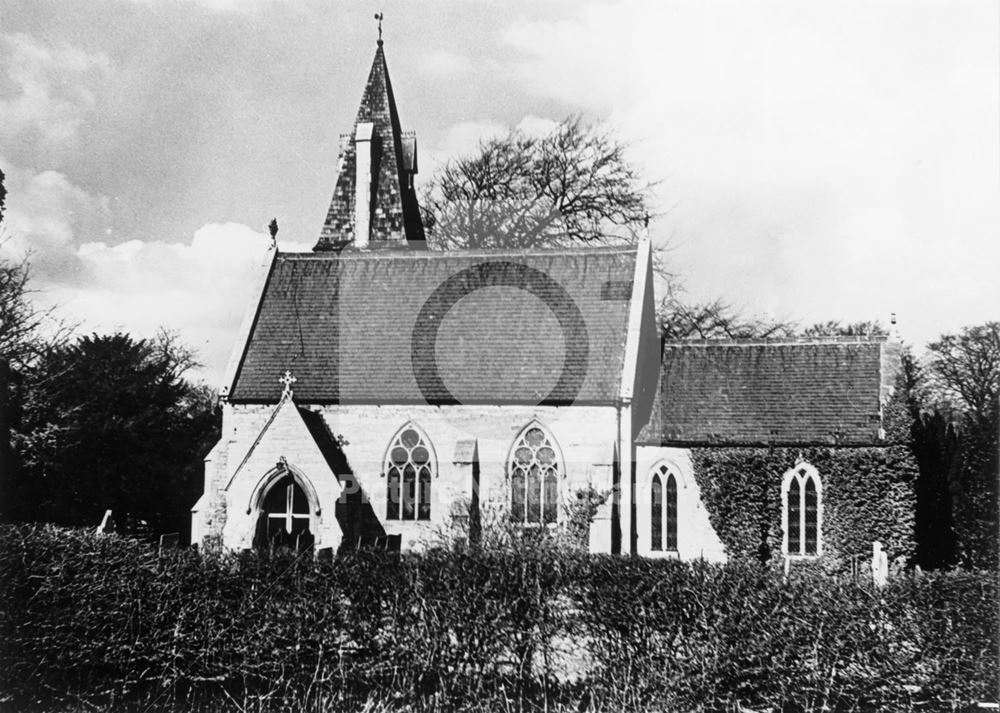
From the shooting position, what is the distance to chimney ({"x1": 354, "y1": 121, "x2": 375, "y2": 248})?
35562 millimetres

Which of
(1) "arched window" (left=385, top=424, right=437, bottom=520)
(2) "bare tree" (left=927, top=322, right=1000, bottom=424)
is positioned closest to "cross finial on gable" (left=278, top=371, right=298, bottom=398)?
(1) "arched window" (left=385, top=424, right=437, bottom=520)

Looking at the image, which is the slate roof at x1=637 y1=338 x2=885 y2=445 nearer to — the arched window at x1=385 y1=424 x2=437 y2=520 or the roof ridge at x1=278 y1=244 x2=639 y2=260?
the roof ridge at x1=278 y1=244 x2=639 y2=260

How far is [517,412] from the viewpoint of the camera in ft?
86.0

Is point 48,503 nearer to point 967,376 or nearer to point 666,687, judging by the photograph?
point 666,687

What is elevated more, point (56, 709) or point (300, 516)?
point (300, 516)

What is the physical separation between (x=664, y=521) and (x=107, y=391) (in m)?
22.4

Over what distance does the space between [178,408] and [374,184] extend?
589 inches

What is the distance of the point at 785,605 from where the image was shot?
498 inches

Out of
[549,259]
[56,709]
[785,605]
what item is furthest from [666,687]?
[549,259]

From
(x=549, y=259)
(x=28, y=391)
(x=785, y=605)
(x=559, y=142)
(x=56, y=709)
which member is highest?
(x=559, y=142)

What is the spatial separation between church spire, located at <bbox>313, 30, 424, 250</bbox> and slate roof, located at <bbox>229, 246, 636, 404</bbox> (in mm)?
5515

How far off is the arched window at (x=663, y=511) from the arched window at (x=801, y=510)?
2.89 m

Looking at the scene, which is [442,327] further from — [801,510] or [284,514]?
[801,510]

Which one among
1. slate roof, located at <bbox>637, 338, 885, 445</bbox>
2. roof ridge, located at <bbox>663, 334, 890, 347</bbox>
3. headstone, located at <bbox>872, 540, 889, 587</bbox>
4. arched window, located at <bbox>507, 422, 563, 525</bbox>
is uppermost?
roof ridge, located at <bbox>663, 334, 890, 347</bbox>
